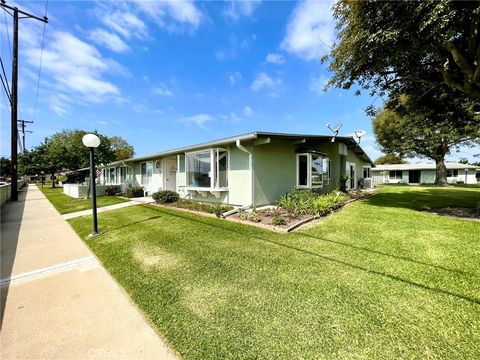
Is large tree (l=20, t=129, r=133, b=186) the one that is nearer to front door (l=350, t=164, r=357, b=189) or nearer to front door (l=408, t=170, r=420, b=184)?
front door (l=350, t=164, r=357, b=189)

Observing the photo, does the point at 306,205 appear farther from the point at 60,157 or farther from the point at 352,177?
the point at 60,157

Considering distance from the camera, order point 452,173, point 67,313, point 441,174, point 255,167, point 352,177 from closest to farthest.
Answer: point 67,313, point 255,167, point 352,177, point 441,174, point 452,173

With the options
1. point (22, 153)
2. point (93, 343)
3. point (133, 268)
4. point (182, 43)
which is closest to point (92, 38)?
point (182, 43)

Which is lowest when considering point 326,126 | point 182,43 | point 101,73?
point 326,126

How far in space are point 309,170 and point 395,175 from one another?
3533 centimetres

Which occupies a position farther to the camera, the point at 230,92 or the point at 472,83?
the point at 230,92

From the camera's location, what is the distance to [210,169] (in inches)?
387

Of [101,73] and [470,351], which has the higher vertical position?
[101,73]

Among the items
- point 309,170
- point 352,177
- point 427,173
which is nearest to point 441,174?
point 427,173

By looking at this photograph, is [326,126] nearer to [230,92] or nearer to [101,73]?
[230,92]

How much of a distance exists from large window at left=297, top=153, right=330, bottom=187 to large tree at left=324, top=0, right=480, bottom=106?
3.23 metres


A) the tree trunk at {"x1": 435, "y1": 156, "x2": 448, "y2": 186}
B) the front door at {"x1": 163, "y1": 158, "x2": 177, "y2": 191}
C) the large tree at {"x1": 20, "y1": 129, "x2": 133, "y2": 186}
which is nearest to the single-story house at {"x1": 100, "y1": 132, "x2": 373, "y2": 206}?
the front door at {"x1": 163, "y1": 158, "x2": 177, "y2": 191}

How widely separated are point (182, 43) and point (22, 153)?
36.6 meters

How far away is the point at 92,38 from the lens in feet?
29.8
